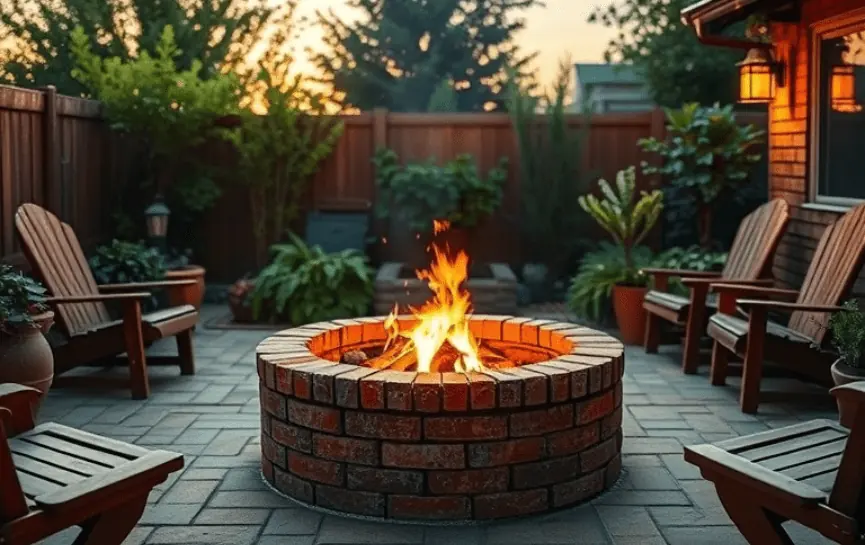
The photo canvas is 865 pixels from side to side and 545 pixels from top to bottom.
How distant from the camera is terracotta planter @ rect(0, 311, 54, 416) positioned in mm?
4070

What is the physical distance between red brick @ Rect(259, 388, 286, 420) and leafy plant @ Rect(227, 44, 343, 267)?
190 inches

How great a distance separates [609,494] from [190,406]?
2.32 meters

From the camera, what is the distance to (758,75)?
21.3 feet

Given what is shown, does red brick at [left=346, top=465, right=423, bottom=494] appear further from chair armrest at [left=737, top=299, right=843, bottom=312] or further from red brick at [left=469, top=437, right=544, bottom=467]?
chair armrest at [left=737, top=299, right=843, bottom=312]

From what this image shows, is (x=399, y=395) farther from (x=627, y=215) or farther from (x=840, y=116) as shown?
(x=627, y=215)

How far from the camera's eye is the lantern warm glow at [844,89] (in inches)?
231

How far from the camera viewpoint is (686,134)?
7.40m

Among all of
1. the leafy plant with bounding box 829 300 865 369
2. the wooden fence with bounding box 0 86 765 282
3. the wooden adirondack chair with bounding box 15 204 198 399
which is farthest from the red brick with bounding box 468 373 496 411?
the wooden fence with bounding box 0 86 765 282

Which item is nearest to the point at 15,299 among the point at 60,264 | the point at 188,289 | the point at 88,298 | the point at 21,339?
the point at 21,339

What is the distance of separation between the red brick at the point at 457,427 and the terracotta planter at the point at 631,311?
3625mm

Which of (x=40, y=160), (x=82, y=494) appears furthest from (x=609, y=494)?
(x=40, y=160)

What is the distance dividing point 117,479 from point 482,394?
1.19 metres

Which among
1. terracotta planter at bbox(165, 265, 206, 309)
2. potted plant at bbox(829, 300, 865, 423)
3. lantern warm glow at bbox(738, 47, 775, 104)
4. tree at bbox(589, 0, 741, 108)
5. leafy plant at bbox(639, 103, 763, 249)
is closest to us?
potted plant at bbox(829, 300, 865, 423)

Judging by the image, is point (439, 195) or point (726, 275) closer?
point (726, 275)
